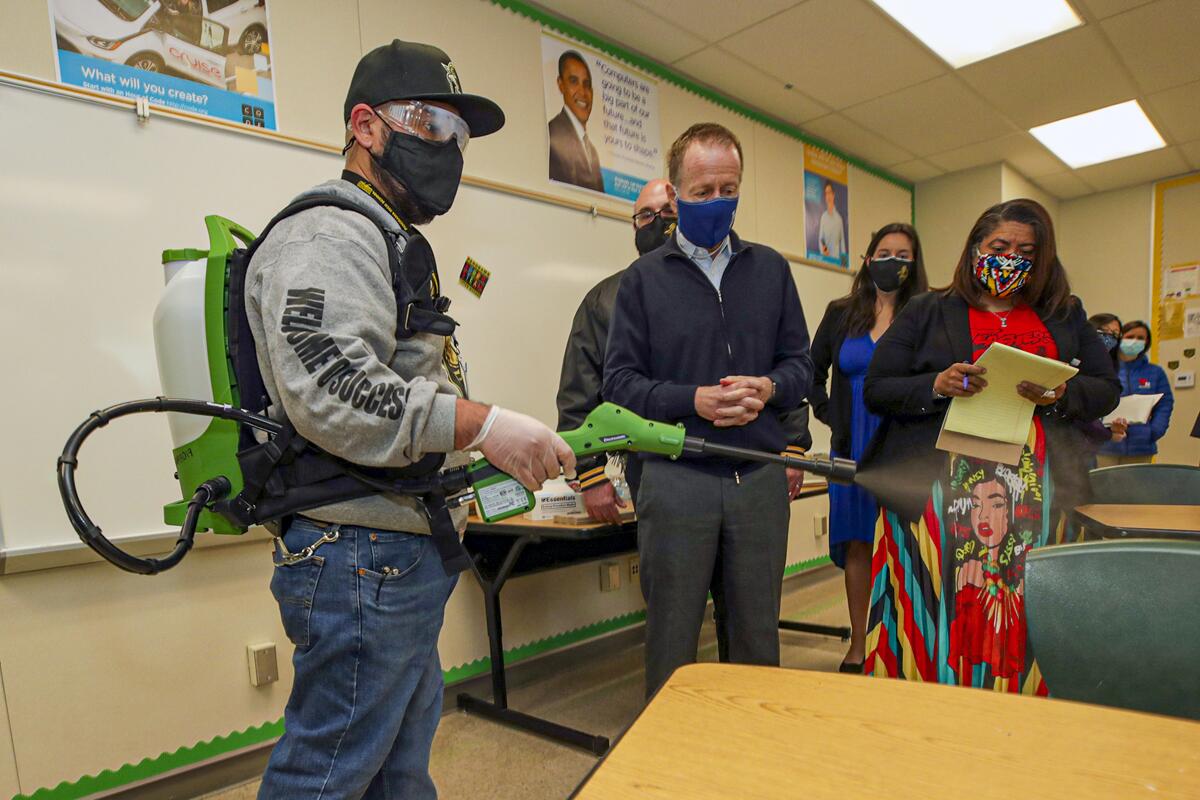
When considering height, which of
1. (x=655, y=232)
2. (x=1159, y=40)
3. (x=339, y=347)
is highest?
(x=1159, y=40)

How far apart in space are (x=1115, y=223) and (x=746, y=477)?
6.37 metres

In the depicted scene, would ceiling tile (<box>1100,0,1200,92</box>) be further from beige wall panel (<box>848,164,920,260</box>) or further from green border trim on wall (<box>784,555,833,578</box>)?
green border trim on wall (<box>784,555,833,578</box>)

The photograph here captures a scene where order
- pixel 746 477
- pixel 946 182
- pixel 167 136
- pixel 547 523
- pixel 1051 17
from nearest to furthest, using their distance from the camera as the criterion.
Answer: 1. pixel 746 477
2. pixel 167 136
3. pixel 547 523
4. pixel 1051 17
5. pixel 946 182

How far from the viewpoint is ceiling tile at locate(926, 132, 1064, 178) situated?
5.03m

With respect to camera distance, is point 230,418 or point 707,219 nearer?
point 230,418

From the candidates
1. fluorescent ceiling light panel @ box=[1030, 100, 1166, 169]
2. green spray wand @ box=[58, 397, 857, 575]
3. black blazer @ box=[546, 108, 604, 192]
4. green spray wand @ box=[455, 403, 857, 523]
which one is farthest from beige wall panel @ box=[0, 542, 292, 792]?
fluorescent ceiling light panel @ box=[1030, 100, 1166, 169]

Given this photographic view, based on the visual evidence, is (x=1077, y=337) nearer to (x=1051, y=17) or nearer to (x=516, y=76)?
(x=516, y=76)

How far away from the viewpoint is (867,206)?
17.2ft

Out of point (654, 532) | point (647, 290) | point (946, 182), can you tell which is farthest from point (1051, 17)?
point (654, 532)

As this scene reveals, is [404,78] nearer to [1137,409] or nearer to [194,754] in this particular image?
[194,754]

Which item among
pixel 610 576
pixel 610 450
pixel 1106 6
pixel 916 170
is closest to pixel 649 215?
pixel 610 450

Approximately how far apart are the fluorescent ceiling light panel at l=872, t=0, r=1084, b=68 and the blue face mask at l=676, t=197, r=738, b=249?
2195mm

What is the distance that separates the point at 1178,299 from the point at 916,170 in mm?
2574

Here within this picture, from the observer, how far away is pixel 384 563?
1070mm
